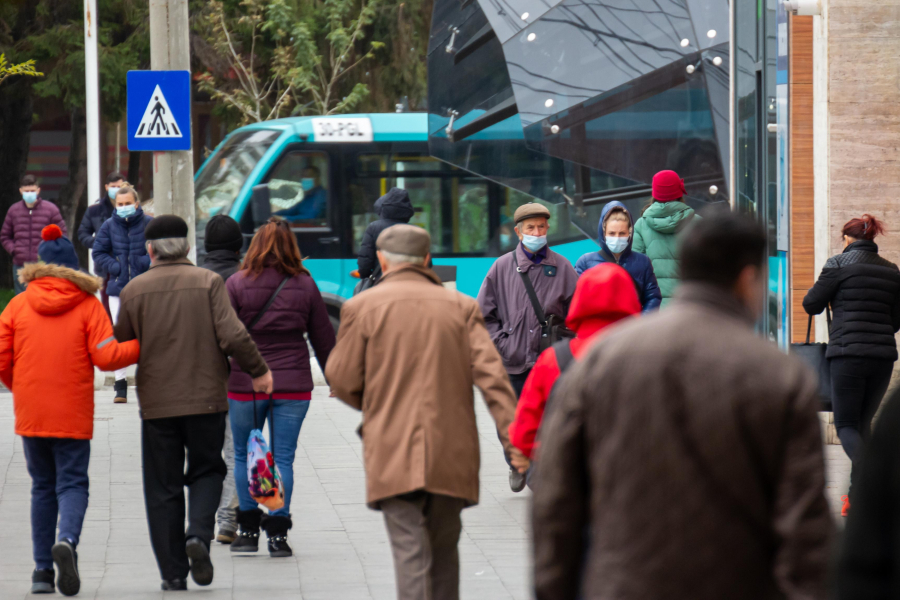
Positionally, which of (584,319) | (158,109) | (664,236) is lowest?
(584,319)

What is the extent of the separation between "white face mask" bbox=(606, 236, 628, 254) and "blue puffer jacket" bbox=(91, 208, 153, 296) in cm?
493

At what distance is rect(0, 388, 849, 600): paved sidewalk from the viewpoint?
5590 millimetres

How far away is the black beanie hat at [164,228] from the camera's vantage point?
559 centimetres

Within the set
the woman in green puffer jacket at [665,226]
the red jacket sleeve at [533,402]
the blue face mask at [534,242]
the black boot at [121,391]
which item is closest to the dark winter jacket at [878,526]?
the red jacket sleeve at [533,402]

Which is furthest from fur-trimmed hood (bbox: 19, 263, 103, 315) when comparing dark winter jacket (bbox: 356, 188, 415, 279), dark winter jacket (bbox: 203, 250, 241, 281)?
dark winter jacket (bbox: 356, 188, 415, 279)

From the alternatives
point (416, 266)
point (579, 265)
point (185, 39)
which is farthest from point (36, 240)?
point (416, 266)

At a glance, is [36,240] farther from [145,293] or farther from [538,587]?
[538,587]

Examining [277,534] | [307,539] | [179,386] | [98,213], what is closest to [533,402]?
[179,386]

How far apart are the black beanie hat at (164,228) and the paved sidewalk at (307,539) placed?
154cm

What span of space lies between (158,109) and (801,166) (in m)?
4.79

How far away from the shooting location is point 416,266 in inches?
180

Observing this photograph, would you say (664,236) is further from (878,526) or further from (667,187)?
(878,526)

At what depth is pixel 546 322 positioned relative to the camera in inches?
284

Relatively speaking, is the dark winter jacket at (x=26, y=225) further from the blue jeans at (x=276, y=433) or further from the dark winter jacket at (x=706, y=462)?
the dark winter jacket at (x=706, y=462)
